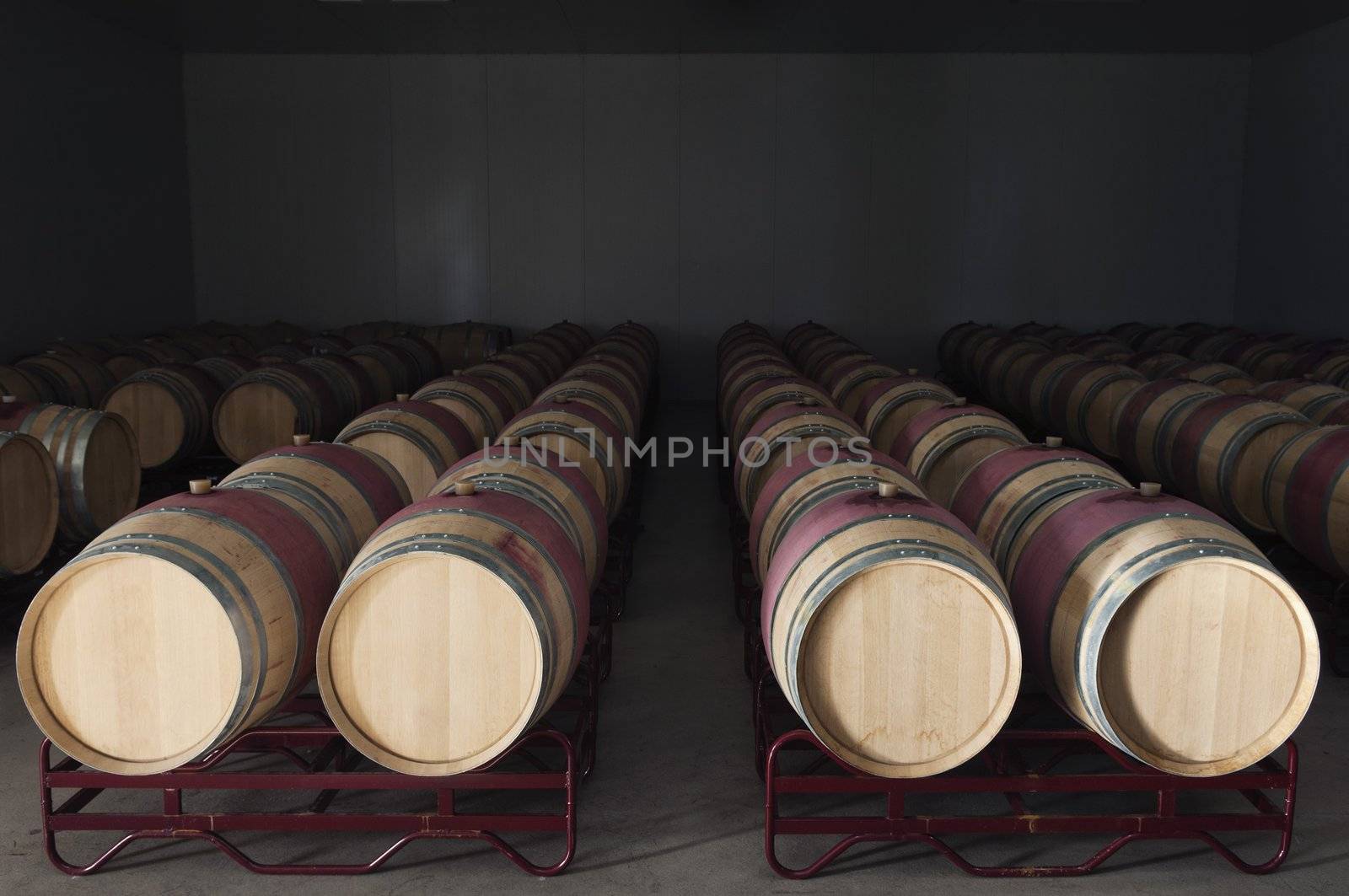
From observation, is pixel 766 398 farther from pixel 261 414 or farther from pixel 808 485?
pixel 261 414

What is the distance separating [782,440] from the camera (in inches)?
171

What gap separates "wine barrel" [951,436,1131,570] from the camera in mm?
3289

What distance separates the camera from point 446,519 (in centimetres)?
284

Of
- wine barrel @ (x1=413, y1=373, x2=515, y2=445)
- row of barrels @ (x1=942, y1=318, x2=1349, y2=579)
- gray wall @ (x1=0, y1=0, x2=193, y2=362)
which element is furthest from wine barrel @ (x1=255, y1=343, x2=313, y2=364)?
row of barrels @ (x1=942, y1=318, x2=1349, y2=579)

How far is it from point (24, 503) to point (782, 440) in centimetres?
321

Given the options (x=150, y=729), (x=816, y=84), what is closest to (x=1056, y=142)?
(x=816, y=84)

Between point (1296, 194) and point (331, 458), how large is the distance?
1091cm

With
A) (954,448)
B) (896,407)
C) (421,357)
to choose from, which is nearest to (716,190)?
(421,357)

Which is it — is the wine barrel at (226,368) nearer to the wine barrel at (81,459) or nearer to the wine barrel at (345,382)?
the wine barrel at (345,382)

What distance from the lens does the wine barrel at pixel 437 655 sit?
2.68 m

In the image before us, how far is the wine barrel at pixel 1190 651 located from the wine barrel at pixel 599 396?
9.47ft

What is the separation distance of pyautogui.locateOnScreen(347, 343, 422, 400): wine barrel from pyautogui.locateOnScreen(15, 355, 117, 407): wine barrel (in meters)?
1.71

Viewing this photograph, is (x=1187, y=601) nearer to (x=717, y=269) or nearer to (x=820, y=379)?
(x=820, y=379)

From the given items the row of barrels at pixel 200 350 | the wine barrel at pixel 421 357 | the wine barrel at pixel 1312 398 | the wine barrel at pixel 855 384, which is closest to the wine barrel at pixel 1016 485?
the wine barrel at pixel 855 384
